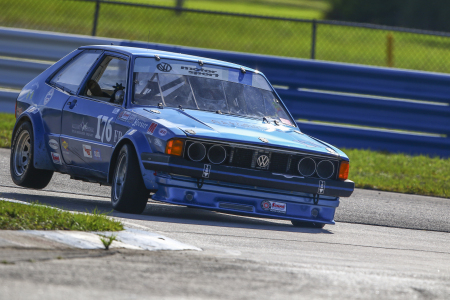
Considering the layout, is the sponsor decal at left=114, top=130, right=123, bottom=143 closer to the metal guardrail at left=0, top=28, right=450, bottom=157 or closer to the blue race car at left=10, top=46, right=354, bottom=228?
the blue race car at left=10, top=46, right=354, bottom=228

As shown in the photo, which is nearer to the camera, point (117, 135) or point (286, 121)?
point (117, 135)

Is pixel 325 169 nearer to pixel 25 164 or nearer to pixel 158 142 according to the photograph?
pixel 158 142

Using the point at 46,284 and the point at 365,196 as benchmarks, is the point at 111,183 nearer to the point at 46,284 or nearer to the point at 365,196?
the point at 46,284

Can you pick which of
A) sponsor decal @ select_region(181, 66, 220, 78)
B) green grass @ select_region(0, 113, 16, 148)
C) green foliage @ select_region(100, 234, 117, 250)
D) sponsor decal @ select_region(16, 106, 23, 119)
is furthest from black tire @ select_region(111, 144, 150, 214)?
green grass @ select_region(0, 113, 16, 148)

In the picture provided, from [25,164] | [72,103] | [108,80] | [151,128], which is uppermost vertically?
[108,80]

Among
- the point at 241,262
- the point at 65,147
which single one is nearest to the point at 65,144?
the point at 65,147

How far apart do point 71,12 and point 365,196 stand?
25.9 meters

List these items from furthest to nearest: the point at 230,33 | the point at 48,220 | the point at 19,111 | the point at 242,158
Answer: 1. the point at 230,33
2. the point at 19,111
3. the point at 242,158
4. the point at 48,220

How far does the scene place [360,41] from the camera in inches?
1330

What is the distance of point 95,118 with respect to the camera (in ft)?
24.9

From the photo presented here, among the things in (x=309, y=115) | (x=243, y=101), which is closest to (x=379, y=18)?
(x=309, y=115)

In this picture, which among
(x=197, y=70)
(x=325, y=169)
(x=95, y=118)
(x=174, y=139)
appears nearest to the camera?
(x=174, y=139)

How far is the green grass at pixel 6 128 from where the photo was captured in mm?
11469

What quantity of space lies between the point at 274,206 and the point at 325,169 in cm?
59
